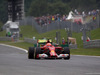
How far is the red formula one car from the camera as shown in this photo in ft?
53.4

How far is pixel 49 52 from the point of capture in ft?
54.6

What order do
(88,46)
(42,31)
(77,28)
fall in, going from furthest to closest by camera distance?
(42,31), (77,28), (88,46)

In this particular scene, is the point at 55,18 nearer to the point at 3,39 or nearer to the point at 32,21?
the point at 3,39

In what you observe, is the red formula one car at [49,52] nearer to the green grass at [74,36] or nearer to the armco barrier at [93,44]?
the green grass at [74,36]

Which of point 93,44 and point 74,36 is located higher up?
point 74,36

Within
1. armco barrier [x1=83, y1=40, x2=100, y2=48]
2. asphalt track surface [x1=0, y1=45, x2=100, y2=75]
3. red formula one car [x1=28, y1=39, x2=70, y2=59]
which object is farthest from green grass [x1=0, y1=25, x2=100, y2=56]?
asphalt track surface [x1=0, y1=45, x2=100, y2=75]

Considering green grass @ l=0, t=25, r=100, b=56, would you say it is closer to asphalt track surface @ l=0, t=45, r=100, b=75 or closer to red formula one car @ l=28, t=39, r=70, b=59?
red formula one car @ l=28, t=39, r=70, b=59

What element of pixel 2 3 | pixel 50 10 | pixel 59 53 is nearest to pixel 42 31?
pixel 59 53

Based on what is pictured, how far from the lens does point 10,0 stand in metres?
60.2

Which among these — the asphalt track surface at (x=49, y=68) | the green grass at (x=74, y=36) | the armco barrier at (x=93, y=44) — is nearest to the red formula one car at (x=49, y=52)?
the asphalt track surface at (x=49, y=68)

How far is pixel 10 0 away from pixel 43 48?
43933 millimetres

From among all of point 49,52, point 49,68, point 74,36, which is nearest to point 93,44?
point 74,36

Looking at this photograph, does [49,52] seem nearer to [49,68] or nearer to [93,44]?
[49,68]

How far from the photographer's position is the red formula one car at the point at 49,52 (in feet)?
53.4
